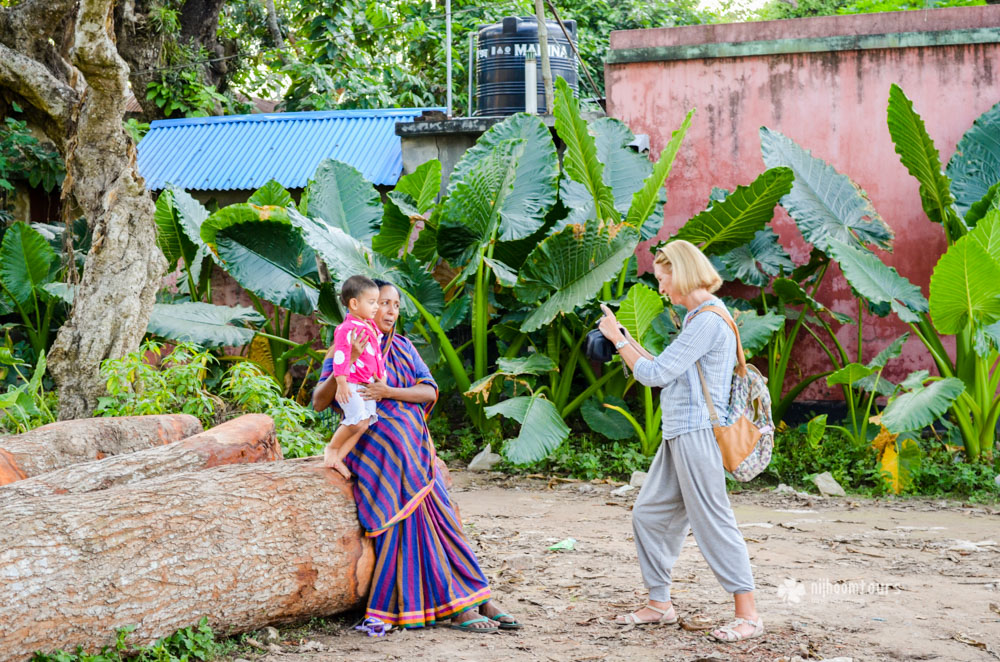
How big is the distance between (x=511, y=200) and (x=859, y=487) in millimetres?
3370

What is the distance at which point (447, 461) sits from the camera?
7.72m

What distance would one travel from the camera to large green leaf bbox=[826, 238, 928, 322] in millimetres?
6730

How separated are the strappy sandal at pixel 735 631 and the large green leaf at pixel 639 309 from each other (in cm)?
317

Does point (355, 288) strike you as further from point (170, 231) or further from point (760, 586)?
point (170, 231)

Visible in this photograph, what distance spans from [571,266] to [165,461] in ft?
11.8

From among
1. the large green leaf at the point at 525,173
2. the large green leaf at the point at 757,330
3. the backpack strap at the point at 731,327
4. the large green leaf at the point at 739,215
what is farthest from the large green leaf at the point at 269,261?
the backpack strap at the point at 731,327

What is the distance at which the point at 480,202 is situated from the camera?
7258mm

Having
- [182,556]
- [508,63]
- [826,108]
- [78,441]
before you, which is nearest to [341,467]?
[182,556]

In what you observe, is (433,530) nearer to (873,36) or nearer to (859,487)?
(859,487)

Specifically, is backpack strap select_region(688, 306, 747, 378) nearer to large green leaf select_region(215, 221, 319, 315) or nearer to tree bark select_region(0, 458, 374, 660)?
tree bark select_region(0, 458, 374, 660)

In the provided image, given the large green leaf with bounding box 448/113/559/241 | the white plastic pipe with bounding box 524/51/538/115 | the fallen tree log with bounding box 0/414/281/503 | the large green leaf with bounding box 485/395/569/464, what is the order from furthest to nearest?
the white plastic pipe with bounding box 524/51/538/115, the large green leaf with bounding box 448/113/559/241, the large green leaf with bounding box 485/395/569/464, the fallen tree log with bounding box 0/414/281/503

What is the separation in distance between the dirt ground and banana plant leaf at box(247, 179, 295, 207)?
130 inches

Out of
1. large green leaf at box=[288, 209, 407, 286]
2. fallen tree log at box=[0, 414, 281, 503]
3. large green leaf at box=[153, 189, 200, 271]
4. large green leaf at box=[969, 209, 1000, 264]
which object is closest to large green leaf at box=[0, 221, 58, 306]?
large green leaf at box=[153, 189, 200, 271]

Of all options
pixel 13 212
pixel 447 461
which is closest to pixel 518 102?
pixel 447 461
